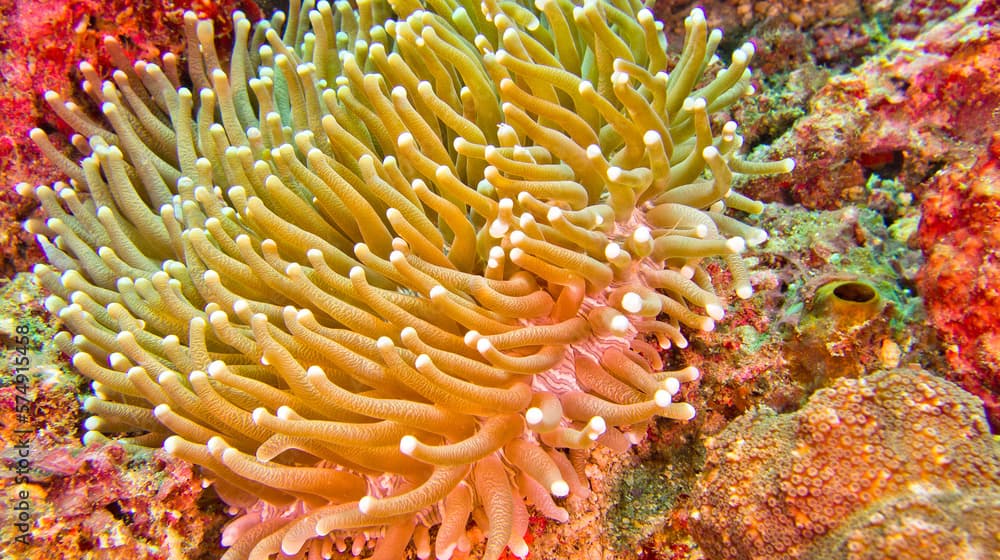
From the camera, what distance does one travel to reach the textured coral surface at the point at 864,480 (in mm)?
1797

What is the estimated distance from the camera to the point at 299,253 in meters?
2.69

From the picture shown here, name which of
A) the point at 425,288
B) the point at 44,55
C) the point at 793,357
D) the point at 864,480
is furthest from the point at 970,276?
the point at 44,55

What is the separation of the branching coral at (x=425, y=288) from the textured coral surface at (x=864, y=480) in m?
0.36

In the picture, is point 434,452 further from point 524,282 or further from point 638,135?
point 638,135

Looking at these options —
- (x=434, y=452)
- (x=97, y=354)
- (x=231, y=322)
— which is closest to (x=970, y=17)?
(x=434, y=452)

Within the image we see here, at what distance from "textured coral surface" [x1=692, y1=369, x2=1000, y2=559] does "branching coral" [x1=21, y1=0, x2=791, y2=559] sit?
36 centimetres

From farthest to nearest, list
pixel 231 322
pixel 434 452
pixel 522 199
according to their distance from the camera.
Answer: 1. pixel 231 322
2. pixel 522 199
3. pixel 434 452

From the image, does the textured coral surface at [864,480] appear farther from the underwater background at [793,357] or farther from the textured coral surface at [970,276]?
the textured coral surface at [970,276]

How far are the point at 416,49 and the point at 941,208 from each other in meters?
2.59
